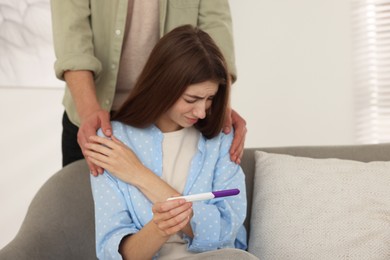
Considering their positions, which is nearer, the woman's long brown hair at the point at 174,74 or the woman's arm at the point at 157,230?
the woman's arm at the point at 157,230

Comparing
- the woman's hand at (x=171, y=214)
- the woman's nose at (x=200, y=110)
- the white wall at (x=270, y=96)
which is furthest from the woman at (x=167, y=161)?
the white wall at (x=270, y=96)

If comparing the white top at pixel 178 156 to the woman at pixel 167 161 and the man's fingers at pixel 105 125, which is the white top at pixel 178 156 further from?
the man's fingers at pixel 105 125

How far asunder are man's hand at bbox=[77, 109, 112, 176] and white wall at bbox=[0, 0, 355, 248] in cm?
163

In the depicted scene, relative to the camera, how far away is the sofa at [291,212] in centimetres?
177

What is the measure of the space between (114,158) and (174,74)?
0.80ft

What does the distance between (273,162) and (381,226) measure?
0.35m

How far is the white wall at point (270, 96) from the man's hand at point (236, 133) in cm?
137

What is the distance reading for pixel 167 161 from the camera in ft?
5.64

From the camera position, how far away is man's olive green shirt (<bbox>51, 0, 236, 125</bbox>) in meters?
1.82

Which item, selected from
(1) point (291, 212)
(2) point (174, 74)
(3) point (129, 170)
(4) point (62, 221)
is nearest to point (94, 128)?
(3) point (129, 170)

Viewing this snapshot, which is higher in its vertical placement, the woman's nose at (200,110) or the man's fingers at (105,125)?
the woman's nose at (200,110)

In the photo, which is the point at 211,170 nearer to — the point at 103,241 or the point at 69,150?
the point at 103,241

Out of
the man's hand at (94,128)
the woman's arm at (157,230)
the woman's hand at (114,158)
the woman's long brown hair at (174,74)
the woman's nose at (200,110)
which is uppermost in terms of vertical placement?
the woman's long brown hair at (174,74)

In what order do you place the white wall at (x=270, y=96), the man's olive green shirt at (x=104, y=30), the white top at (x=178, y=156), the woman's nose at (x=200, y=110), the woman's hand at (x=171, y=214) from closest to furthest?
the woman's hand at (x=171, y=214) → the woman's nose at (x=200, y=110) → the white top at (x=178, y=156) → the man's olive green shirt at (x=104, y=30) → the white wall at (x=270, y=96)
